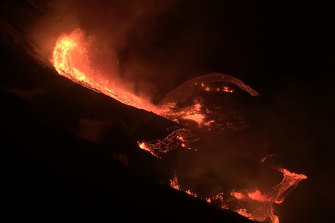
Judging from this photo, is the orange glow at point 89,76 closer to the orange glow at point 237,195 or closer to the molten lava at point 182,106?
the molten lava at point 182,106

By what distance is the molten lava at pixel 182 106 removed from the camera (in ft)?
18.1

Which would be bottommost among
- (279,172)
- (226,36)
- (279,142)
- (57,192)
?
(57,192)

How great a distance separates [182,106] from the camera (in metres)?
8.00

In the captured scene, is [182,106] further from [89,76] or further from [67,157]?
[67,157]

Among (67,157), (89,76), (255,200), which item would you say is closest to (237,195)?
(255,200)

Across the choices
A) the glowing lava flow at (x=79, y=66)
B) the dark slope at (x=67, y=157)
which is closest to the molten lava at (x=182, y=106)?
the glowing lava flow at (x=79, y=66)

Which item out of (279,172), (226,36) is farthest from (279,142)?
(226,36)

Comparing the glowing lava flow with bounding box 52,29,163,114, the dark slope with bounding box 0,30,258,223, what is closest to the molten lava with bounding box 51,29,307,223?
the glowing lava flow with bounding box 52,29,163,114

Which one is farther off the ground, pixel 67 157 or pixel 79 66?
pixel 79 66

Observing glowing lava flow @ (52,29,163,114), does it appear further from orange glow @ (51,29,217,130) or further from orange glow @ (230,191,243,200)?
orange glow @ (230,191,243,200)

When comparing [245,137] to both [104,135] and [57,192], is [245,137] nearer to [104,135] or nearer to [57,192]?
[104,135]

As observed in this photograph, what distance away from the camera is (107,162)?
4328 mm

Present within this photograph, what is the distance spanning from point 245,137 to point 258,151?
47 centimetres

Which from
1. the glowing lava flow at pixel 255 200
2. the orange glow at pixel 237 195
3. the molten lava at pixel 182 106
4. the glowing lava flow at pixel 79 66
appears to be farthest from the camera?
the orange glow at pixel 237 195
